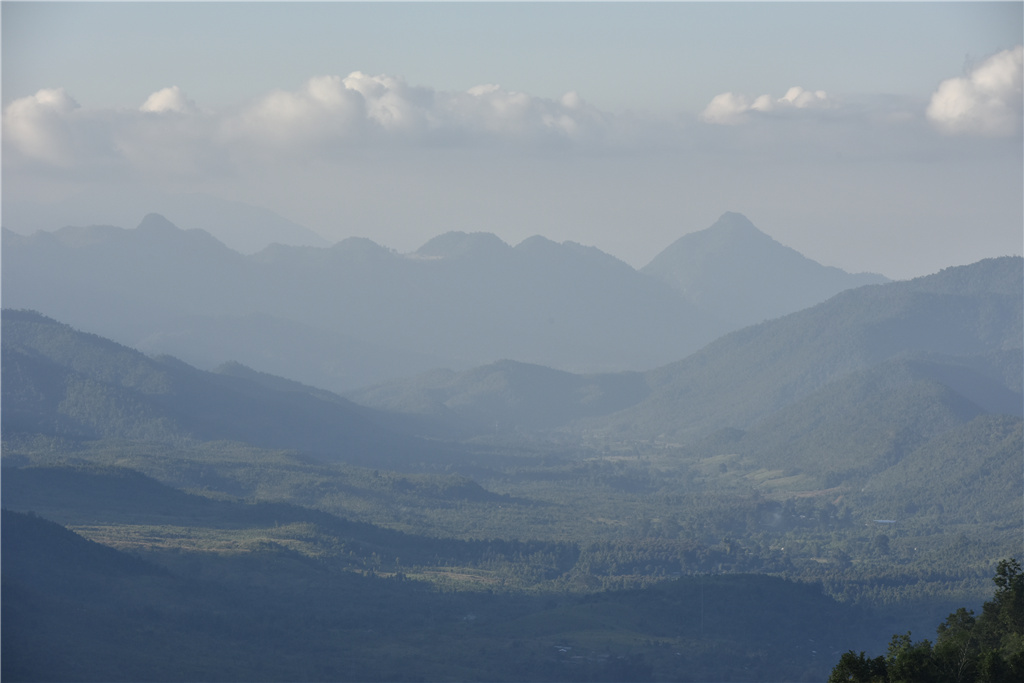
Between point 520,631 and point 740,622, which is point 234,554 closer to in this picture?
point 520,631

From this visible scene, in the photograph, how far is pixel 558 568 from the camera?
634 feet

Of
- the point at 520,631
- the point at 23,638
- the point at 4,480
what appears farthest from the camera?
the point at 4,480

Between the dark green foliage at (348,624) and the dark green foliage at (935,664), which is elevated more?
the dark green foliage at (935,664)

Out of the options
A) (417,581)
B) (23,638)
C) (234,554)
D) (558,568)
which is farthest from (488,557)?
(23,638)

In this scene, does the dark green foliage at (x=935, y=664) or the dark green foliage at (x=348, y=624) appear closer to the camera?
the dark green foliage at (x=935, y=664)

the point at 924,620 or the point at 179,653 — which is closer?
the point at 179,653

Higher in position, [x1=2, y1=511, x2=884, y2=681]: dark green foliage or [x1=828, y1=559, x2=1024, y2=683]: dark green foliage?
[x1=828, y1=559, x2=1024, y2=683]: dark green foliage

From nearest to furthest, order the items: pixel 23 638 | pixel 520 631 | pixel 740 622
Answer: pixel 23 638 < pixel 520 631 < pixel 740 622

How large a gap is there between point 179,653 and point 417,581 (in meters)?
46.4

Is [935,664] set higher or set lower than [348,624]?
higher

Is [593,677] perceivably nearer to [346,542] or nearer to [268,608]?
[268,608]

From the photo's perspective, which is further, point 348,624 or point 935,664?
point 348,624

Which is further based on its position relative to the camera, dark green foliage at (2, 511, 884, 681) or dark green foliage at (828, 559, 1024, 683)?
dark green foliage at (2, 511, 884, 681)

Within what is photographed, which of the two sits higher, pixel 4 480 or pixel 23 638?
pixel 4 480
